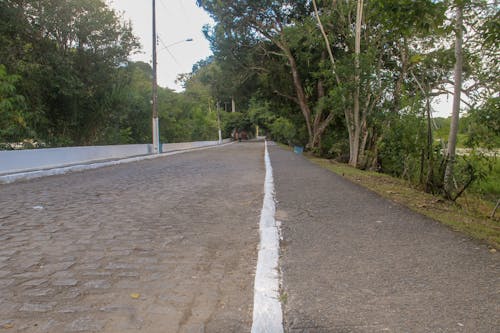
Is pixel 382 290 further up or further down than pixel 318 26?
further down

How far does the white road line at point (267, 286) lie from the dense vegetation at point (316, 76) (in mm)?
3399

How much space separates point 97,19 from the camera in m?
19.4

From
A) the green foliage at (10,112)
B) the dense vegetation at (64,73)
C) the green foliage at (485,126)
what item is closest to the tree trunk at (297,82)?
the dense vegetation at (64,73)

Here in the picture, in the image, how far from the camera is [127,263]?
12.0ft

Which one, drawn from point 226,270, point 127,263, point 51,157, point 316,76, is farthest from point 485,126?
point 51,157

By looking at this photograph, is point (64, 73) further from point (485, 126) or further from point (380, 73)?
point (485, 126)

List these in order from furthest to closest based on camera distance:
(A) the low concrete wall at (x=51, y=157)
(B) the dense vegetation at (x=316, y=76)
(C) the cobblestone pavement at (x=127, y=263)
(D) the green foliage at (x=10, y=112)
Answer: (D) the green foliage at (x=10, y=112) < (A) the low concrete wall at (x=51, y=157) < (B) the dense vegetation at (x=316, y=76) < (C) the cobblestone pavement at (x=127, y=263)

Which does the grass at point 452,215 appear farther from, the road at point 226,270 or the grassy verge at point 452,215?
the road at point 226,270

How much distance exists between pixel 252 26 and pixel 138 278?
2283 cm

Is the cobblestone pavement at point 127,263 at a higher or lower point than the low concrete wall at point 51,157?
lower

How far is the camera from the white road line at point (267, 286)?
2453mm

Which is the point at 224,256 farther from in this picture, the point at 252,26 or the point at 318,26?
the point at 252,26

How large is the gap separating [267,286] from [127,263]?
4.80ft

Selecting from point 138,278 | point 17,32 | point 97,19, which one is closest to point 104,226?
point 138,278
